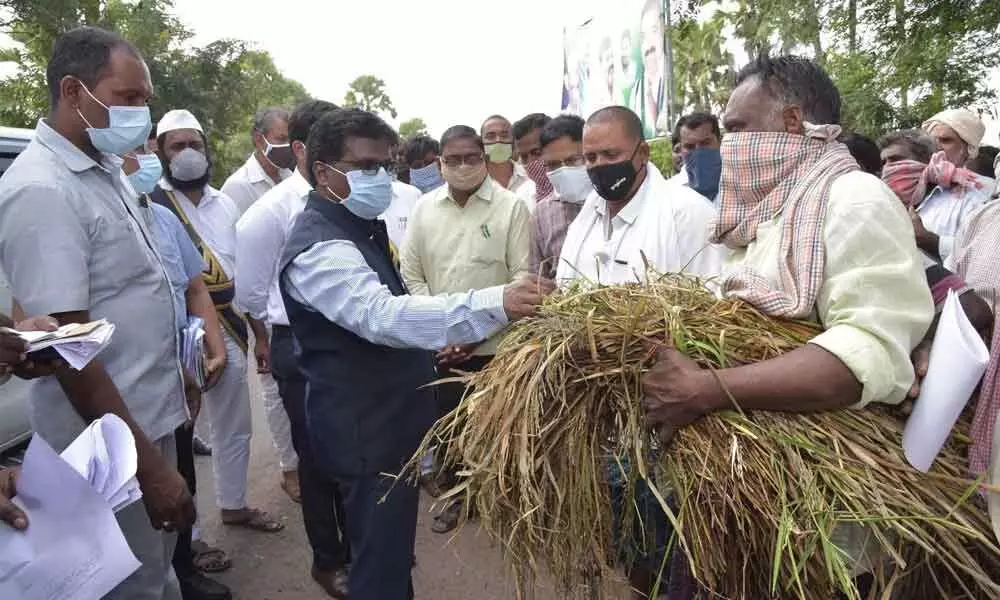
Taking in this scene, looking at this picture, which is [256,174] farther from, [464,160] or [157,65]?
[157,65]

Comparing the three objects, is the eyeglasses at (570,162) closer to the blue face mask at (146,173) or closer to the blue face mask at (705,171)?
the blue face mask at (705,171)

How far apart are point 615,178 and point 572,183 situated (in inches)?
31.7

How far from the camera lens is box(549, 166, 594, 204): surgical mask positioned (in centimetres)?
360

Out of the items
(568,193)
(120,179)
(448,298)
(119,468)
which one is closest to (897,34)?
(568,193)

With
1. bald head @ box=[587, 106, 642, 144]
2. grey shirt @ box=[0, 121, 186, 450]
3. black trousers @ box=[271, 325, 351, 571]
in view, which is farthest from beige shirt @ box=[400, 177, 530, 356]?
grey shirt @ box=[0, 121, 186, 450]

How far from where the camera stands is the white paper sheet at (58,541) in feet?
5.28

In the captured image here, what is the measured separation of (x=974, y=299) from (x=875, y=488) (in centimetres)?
67

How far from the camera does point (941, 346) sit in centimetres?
145

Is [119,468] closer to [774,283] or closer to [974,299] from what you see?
[774,283]

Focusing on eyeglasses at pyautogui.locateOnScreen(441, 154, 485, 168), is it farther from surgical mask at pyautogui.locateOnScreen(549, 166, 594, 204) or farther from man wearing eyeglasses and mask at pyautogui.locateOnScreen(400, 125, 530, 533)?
surgical mask at pyautogui.locateOnScreen(549, 166, 594, 204)

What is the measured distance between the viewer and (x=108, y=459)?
178cm

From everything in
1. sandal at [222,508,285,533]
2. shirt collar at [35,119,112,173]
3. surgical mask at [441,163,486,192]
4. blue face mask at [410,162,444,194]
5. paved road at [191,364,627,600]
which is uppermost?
shirt collar at [35,119,112,173]

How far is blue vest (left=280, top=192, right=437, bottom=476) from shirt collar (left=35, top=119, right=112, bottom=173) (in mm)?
639

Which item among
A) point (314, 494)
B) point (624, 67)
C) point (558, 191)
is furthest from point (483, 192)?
point (624, 67)
